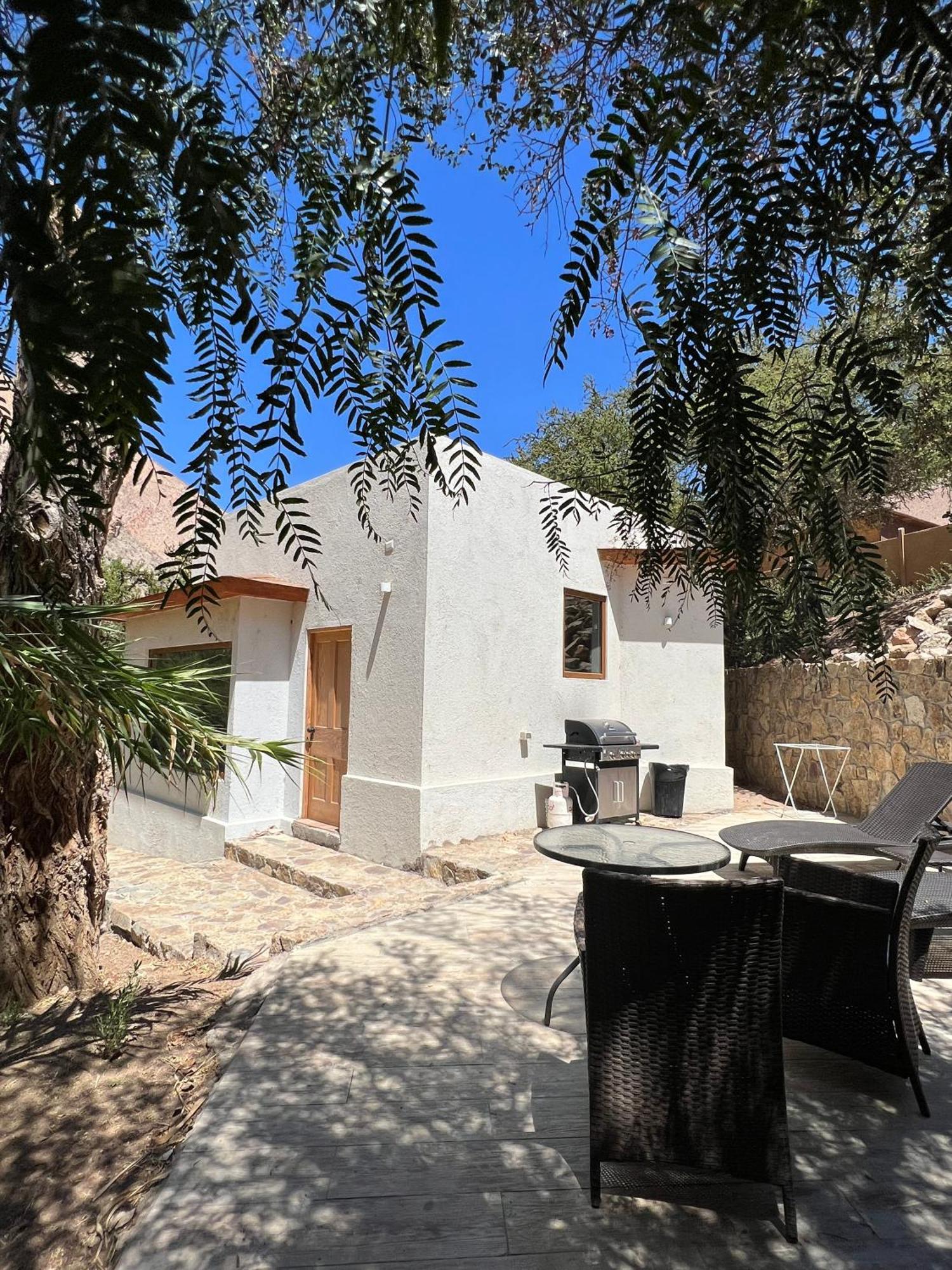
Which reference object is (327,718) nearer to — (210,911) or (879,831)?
(210,911)

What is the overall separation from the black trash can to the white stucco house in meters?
0.38

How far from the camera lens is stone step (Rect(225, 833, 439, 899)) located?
7.84 metres

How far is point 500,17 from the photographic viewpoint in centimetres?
323

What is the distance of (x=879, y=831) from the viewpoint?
→ 6.46m

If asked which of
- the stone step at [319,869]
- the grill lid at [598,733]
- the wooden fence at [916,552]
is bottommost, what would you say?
the stone step at [319,869]

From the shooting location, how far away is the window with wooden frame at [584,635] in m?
10.9

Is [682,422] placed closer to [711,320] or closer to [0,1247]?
[711,320]

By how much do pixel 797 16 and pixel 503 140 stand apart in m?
2.90

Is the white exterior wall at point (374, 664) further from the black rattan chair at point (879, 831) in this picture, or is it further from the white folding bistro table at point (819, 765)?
the white folding bistro table at point (819, 765)

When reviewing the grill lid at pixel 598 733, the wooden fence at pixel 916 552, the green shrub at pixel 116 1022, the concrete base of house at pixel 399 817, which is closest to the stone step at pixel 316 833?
the concrete base of house at pixel 399 817

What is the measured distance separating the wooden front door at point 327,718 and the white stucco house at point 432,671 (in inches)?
1.1

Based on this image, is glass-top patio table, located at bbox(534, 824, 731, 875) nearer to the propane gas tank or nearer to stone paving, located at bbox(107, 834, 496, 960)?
stone paving, located at bbox(107, 834, 496, 960)

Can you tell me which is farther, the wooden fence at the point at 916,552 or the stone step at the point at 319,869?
the wooden fence at the point at 916,552

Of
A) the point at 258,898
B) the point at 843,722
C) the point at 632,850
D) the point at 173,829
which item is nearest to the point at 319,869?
the point at 258,898
